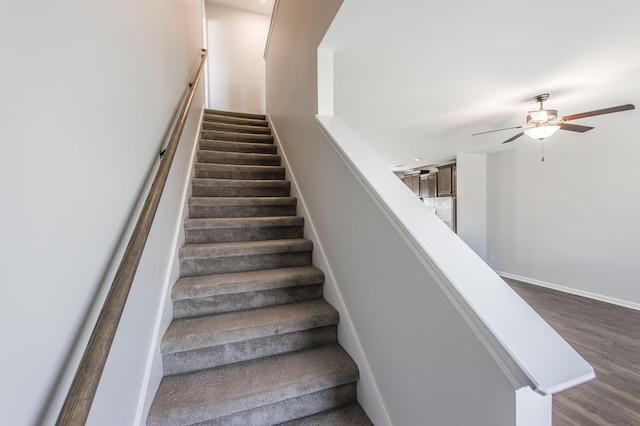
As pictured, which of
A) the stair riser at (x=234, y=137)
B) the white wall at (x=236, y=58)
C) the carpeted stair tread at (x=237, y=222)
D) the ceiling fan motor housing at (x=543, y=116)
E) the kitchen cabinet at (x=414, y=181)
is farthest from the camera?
the kitchen cabinet at (x=414, y=181)

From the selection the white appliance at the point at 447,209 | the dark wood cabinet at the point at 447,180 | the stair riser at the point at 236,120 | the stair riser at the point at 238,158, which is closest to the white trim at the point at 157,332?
the stair riser at the point at 238,158

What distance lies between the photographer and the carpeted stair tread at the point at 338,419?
124 cm

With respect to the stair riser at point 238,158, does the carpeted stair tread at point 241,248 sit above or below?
below

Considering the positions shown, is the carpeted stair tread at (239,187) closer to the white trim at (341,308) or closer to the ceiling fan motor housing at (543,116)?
the white trim at (341,308)

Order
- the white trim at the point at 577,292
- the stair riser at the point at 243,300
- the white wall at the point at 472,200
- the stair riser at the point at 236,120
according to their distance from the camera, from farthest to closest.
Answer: the white wall at the point at 472,200, the stair riser at the point at 236,120, the white trim at the point at 577,292, the stair riser at the point at 243,300

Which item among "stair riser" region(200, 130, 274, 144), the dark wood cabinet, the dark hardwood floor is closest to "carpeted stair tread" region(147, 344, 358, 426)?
the dark hardwood floor

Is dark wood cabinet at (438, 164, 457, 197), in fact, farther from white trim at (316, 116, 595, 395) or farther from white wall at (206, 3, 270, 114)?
white trim at (316, 116, 595, 395)

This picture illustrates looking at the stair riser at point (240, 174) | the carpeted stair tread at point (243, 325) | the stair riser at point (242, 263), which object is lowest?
the carpeted stair tread at point (243, 325)

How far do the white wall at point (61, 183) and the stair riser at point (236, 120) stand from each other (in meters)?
2.73

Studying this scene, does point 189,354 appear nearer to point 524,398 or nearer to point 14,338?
point 14,338

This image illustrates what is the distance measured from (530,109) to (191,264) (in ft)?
13.0

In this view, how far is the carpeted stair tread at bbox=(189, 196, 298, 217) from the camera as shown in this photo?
2.17 meters

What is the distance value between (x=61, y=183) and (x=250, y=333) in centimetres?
108

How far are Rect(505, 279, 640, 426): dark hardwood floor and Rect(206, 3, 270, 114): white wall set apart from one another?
5.87m
